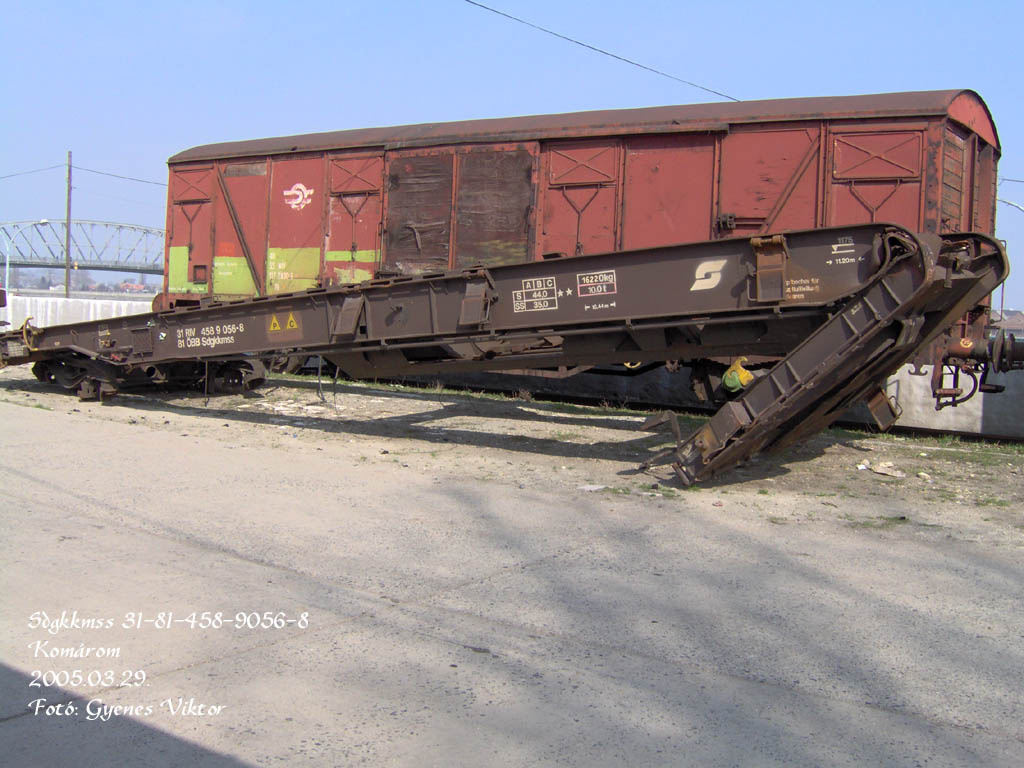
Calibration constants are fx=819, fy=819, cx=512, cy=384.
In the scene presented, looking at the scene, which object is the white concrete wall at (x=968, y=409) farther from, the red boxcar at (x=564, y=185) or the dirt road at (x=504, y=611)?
the dirt road at (x=504, y=611)

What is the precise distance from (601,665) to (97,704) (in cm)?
A: 207


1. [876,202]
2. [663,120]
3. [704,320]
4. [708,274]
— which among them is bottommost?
[704,320]

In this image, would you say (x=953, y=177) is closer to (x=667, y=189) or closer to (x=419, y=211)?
(x=667, y=189)

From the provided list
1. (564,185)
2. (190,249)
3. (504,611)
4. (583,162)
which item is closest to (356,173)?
(564,185)

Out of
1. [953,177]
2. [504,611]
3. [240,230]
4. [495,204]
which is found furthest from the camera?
[240,230]

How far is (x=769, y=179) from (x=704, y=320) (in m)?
3.92

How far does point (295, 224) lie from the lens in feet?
44.2

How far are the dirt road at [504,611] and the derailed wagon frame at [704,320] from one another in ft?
3.11

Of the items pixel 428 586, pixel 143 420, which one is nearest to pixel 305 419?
pixel 143 420

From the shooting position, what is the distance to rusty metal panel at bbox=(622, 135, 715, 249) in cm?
1054

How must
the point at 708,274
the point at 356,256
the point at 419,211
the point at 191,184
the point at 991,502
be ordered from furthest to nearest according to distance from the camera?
the point at 191,184 < the point at 356,256 < the point at 419,211 < the point at 708,274 < the point at 991,502

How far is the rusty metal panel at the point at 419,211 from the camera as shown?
478 inches

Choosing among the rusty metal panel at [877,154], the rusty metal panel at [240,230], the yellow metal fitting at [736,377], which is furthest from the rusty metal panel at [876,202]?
the rusty metal panel at [240,230]

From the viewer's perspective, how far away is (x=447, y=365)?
29.2 ft
